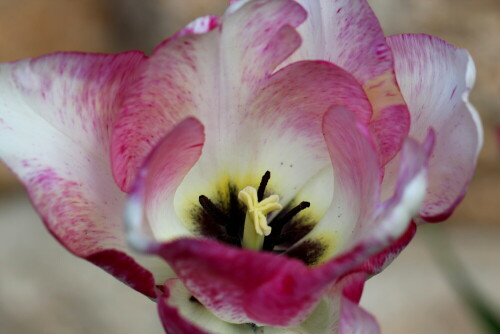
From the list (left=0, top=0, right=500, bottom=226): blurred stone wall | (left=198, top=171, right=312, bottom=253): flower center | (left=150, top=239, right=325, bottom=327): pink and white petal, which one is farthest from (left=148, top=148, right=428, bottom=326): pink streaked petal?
(left=0, top=0, right=500, bottom=226): blurred stone wall

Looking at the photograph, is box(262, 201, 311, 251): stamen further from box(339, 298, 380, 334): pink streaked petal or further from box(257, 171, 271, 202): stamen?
box(339, 298, 380, 334): pink streaked petal

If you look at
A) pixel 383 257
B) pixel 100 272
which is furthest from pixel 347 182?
pixel 100 272

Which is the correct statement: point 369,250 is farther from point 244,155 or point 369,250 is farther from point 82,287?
point 82,287

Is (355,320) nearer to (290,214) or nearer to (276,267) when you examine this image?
(276,267)

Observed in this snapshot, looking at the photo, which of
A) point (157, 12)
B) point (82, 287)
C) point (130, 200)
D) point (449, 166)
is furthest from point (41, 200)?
point (82, 287)

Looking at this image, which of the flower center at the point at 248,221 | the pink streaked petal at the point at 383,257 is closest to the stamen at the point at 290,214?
the flower center at the point at 248,221

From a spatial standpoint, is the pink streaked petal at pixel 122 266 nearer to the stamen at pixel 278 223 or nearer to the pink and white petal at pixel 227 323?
the pink and white petal at pixel 227 323
